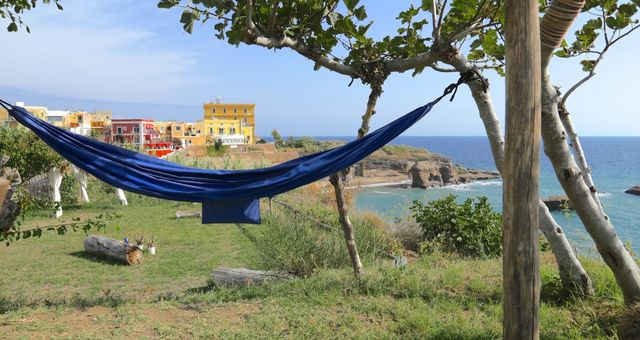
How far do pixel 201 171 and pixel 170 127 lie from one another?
91.1ft

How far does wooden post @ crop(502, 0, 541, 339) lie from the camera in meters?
1.46

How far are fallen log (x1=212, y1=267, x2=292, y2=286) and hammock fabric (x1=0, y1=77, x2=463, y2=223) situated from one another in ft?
2.50

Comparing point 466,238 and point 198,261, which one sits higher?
point 466,238

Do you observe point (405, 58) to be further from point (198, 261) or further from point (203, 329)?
point (198, 261)

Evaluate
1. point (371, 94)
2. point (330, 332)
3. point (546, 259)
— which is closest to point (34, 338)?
point (330, 332)

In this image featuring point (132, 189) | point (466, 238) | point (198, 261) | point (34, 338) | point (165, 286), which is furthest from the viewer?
point (198, 261)

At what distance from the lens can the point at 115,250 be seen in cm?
467

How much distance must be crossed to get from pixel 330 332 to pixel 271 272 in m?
1.28

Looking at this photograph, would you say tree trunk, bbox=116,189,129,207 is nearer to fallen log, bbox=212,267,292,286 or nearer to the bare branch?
fallen log, bbox=212,267,292,286

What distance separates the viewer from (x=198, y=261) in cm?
468

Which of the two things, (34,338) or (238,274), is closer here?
(34,338)

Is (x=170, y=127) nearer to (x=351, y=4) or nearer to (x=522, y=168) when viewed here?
(x=351, y=4)

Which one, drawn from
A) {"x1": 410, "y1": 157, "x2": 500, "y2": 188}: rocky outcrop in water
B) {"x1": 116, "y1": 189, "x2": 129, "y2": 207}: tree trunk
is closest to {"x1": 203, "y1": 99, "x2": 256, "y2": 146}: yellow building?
{"x1": 410, "y1": 157, "x2": 500, "y2": 188}: rocky outcrop in water

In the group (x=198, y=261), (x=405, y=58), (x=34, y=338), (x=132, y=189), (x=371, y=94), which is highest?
(x=405, y=58)
